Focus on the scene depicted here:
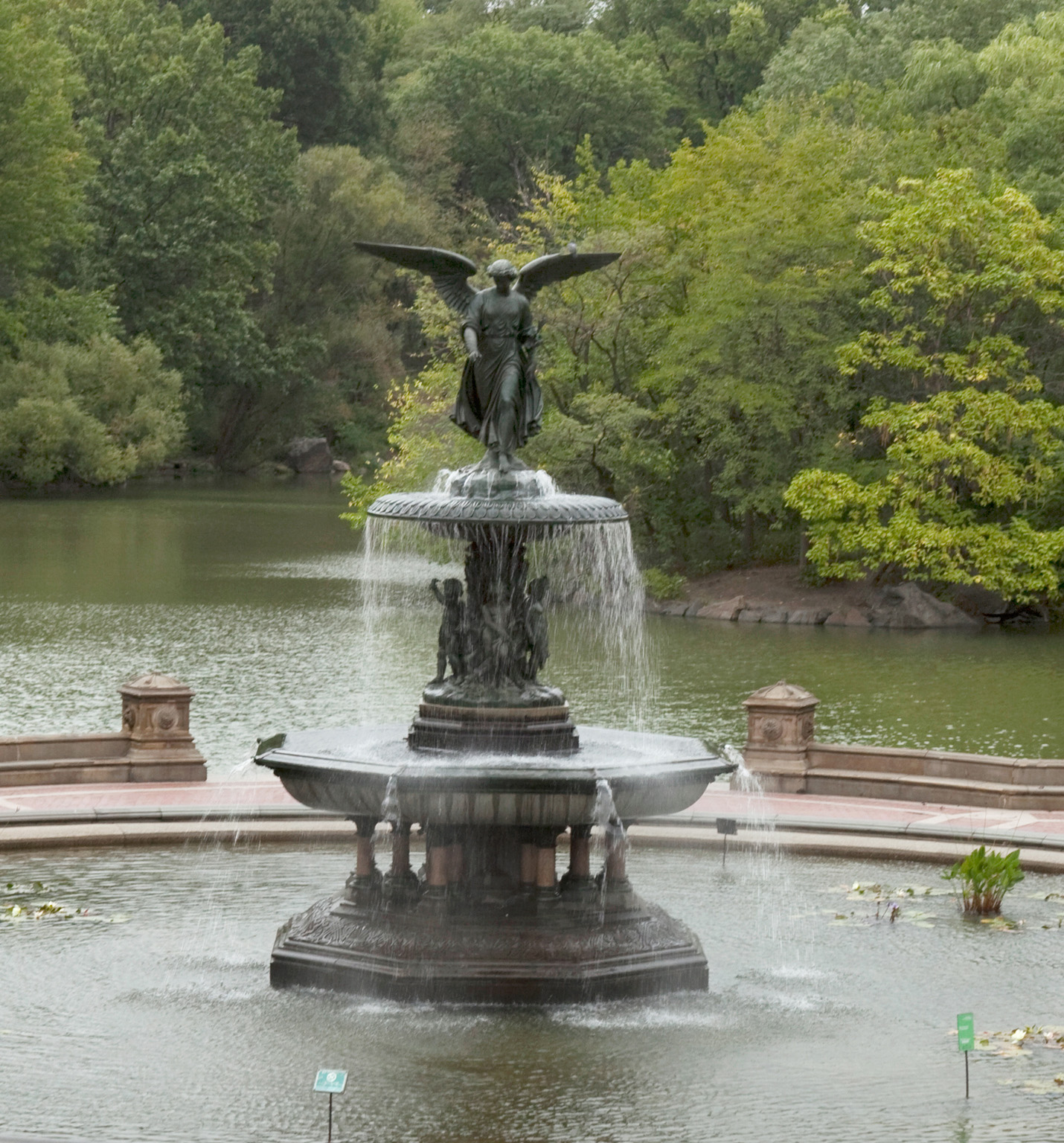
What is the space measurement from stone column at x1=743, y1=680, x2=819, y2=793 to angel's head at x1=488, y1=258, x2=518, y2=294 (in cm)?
814

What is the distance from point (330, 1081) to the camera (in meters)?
11.4

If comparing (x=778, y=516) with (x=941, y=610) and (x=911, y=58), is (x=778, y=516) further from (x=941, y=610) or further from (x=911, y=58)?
(x=911, y=58)

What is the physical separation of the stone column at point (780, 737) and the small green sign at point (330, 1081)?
41.1ft

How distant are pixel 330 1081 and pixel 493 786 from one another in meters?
4.08

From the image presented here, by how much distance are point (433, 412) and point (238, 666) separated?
49.4 feet

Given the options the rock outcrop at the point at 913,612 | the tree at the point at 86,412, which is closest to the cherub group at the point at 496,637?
the rock outcrop at the point at 913,612

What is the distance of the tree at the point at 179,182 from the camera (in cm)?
8569

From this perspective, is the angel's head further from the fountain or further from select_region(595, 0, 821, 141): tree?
select_region(595, 0, 821, 141): tree

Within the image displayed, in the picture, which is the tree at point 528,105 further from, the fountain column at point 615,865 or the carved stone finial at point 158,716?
the fountain column at point 615,865

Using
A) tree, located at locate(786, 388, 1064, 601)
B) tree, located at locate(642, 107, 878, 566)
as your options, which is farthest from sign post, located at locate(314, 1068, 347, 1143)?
tree, located at locate(642, 107, 878, 566)

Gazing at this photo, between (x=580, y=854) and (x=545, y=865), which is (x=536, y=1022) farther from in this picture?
(x=580, y=854)

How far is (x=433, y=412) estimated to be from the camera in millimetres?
50750

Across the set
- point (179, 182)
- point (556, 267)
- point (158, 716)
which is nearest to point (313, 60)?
point (179, 182)

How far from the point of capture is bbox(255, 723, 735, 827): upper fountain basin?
15.3 m
